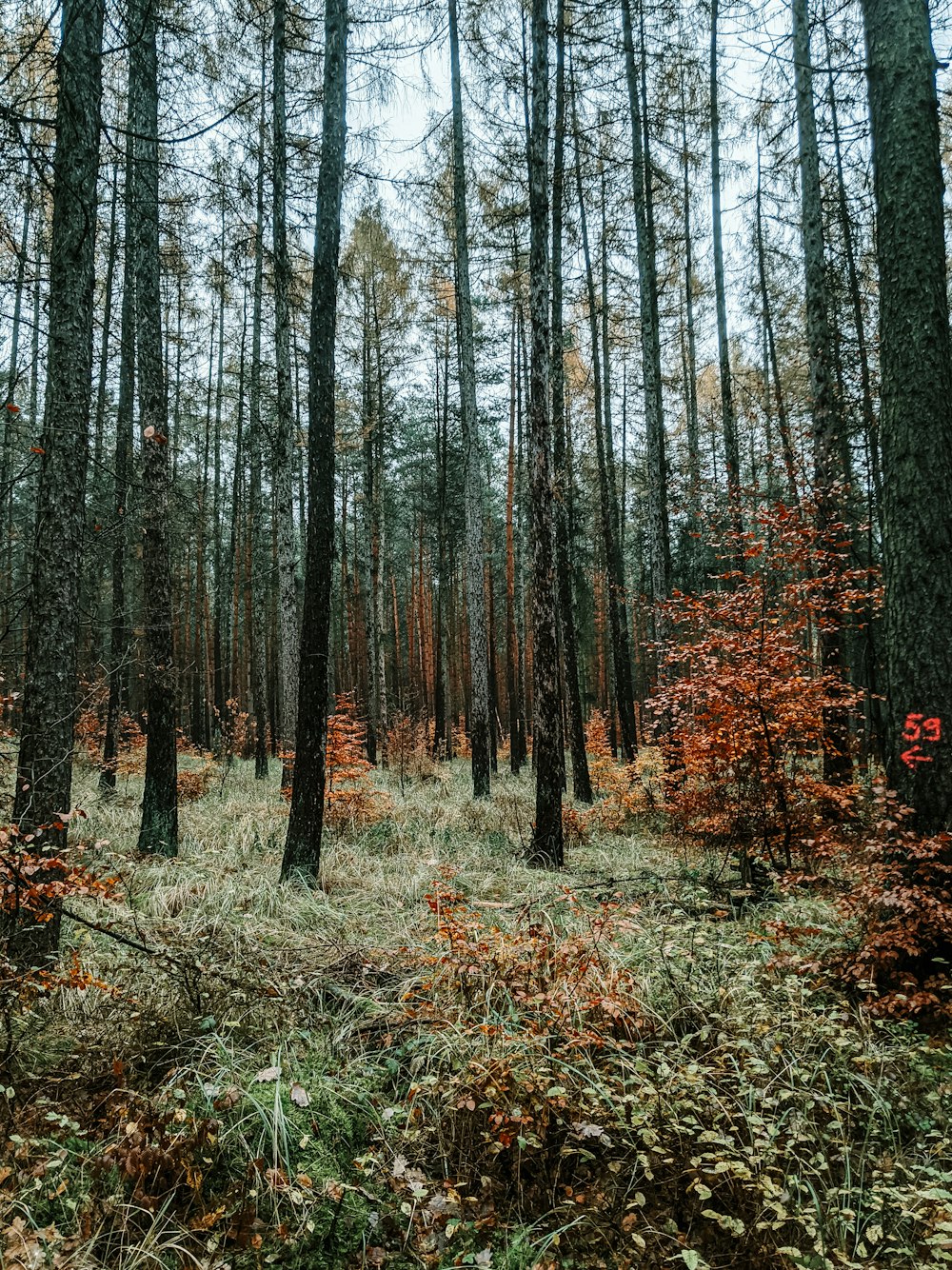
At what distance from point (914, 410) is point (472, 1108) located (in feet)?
13.4

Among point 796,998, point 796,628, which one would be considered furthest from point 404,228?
point 796,998

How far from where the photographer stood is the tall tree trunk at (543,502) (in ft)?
20.0

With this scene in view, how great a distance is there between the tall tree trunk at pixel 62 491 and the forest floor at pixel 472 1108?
3.39 feet

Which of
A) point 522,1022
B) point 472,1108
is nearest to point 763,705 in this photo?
point 522,1022

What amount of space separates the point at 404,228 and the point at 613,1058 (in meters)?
13.7

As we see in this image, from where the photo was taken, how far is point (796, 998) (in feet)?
10.3

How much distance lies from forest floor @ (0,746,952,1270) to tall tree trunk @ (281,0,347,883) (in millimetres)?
1570

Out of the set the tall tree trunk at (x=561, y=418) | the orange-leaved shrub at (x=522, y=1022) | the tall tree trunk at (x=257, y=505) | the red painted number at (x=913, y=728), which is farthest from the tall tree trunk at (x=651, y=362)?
the orange-leaved shrub at (x=522, y=1022)

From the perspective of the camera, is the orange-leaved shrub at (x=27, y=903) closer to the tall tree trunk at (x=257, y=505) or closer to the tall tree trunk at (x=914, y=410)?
the tall tree trunk at (x=914, y=410)

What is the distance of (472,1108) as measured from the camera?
8.13 feet

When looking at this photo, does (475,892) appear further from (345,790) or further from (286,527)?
(286,527)

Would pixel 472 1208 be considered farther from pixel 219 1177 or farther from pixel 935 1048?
pixel 935 1048

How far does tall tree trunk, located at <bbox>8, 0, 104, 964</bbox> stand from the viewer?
11.3 ft

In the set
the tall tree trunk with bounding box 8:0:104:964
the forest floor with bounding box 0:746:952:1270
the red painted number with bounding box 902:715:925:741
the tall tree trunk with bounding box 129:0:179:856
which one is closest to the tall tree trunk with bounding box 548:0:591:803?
the tall tree trunk with bounding box 129:0:179:856
